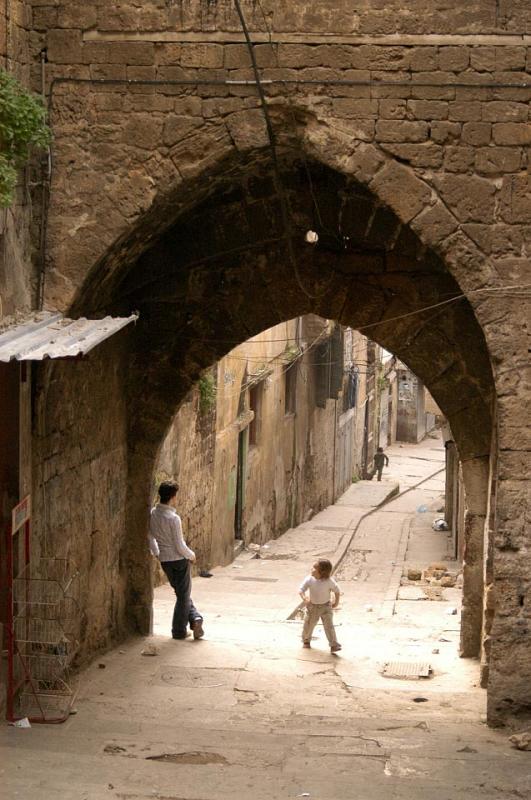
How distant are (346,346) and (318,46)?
17415mm

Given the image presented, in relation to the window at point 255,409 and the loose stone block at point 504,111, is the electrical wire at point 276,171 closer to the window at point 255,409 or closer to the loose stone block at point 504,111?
the loose stone block at point 504,111

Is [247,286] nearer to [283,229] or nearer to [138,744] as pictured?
[283,229]

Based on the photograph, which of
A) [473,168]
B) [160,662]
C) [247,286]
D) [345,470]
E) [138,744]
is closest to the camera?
[138,744]

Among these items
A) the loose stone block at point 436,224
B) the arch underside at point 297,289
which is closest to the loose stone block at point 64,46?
the arch underside at point 297,289

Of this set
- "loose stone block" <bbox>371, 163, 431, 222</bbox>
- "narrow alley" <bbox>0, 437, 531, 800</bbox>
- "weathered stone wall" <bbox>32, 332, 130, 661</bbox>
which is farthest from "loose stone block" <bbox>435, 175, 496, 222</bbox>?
"narrow alley" <bbox>0, 437, 531, 800</bbox>

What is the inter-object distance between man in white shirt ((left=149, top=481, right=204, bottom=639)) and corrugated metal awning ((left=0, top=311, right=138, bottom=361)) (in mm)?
2936

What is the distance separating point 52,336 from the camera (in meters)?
6.14

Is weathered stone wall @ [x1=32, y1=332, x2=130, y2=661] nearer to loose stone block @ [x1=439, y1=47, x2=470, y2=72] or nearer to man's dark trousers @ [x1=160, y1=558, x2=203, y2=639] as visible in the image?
man's dark trousers @ [x1=160, y1=558, x2=203, y2=639]

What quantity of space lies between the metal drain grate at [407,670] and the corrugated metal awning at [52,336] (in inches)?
141

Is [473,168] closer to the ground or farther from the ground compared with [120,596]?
farther from the ground

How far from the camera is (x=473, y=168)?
6.68 m

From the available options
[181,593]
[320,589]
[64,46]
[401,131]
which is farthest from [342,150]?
[181,593]

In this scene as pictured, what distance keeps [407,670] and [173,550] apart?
78.2 inches

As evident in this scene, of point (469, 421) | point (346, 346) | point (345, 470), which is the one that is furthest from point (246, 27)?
point (345, 470)
